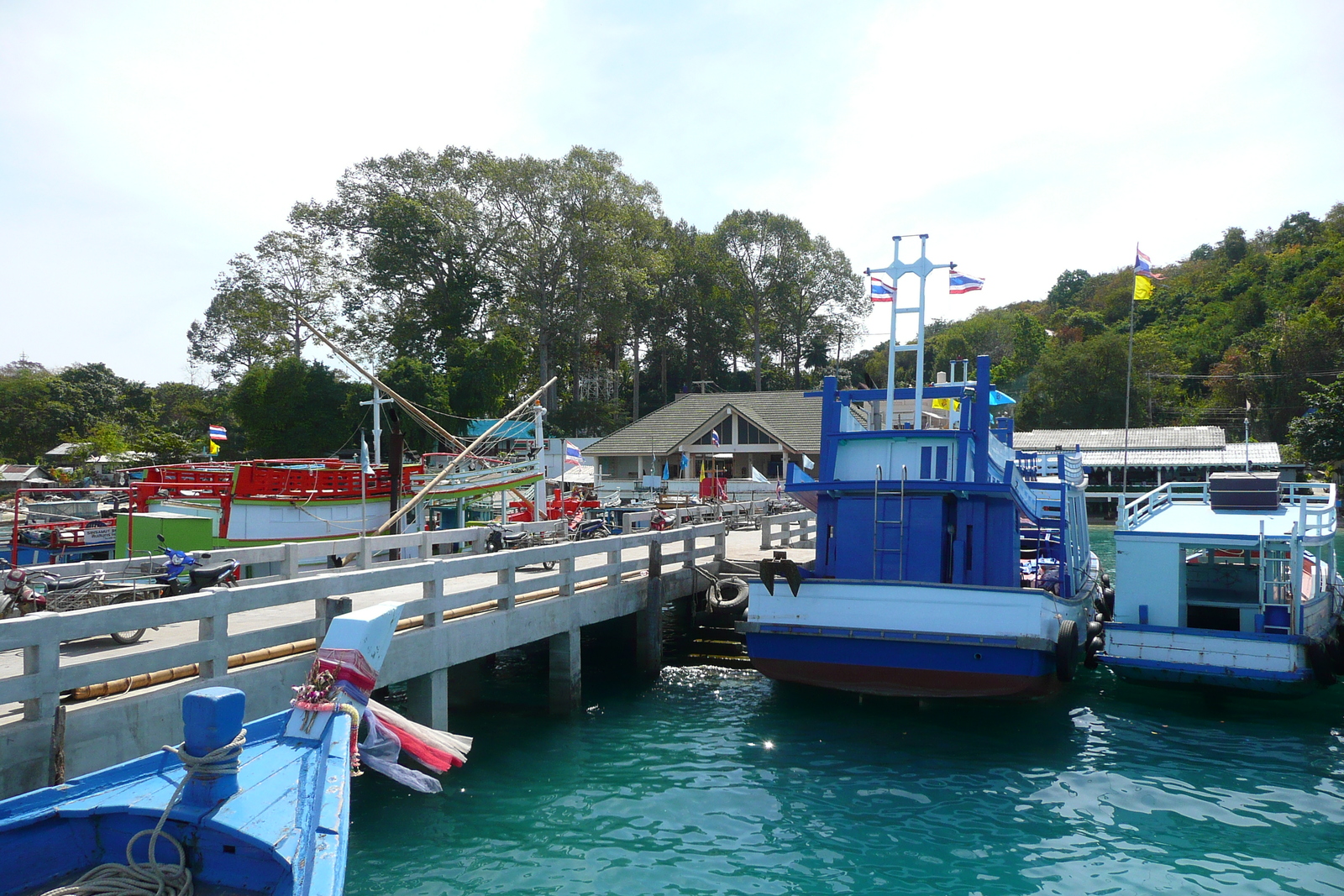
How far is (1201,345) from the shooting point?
232 ft

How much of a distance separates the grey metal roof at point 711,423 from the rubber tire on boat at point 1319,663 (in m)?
32.0

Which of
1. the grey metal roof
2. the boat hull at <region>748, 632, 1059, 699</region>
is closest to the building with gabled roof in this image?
the grey metal roof

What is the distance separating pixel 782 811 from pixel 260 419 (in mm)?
40868

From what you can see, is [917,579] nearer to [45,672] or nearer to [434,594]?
[434,594]

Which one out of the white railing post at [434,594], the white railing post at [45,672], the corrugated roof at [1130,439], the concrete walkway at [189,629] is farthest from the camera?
the corrugated roof at [1130,439]

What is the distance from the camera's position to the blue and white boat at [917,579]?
11297 millimetres

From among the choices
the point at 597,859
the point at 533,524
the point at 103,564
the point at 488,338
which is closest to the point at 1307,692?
the point at 597,859

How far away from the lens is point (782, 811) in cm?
888

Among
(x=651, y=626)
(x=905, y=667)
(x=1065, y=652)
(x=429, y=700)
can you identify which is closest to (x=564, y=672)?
(x=651, y=626)

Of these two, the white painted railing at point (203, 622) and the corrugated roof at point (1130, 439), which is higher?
the corrugated roof at point (1130, 439)

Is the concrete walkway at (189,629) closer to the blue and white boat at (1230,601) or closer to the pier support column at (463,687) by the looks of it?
the pier support column at (463,687)

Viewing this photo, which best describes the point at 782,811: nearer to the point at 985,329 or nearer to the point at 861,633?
the point at 861,633

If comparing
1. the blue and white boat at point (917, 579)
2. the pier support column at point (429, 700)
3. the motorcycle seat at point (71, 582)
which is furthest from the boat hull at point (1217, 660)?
the motorcycle seat at point (71, 582)

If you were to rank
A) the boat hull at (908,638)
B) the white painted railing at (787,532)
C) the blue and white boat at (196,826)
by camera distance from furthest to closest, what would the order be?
the white painted railing at (787,532) → the boat hull at (908,638) → the blue and white boat at (196,826)
